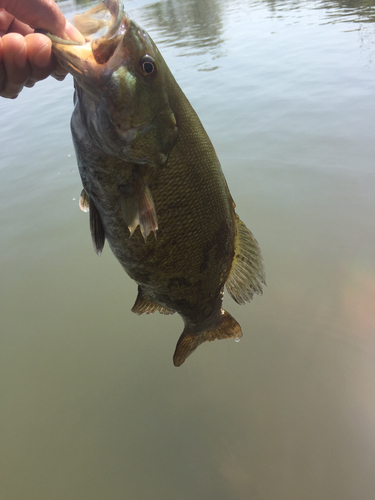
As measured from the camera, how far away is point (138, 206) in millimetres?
1424

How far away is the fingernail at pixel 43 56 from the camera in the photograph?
140 cm

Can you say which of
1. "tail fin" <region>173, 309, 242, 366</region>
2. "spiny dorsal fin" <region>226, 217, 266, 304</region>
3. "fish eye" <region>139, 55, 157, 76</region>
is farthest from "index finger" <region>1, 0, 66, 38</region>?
"tail fin" <region>173, 309, 242, 366</region>

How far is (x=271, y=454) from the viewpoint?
2531 mm

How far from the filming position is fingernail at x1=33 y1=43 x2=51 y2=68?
1.40 metres

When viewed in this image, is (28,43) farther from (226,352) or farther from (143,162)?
(226,352)

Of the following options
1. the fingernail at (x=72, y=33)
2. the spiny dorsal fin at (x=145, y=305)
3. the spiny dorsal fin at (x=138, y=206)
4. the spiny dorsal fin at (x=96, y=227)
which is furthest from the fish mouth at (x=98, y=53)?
the spiny dorsal fin at (x=145, y=305)

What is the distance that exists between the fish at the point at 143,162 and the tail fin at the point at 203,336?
47 cm

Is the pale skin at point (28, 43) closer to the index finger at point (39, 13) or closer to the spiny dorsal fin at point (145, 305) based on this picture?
the index finger at point (39, 13)

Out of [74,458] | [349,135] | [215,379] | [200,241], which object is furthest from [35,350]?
[349,135]

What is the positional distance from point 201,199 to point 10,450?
255 cm

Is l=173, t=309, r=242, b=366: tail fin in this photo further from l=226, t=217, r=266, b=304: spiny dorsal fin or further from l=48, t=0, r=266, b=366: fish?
l=48, t=0, r=266, b=366: fish

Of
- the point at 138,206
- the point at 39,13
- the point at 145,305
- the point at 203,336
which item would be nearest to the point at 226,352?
the point at 203,336

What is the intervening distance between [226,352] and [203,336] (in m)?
1.03

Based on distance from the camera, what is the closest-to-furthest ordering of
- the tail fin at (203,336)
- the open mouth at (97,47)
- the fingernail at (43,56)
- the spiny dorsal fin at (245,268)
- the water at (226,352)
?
the open mouth at (97,47) < the fingernail at (43,56) < the spiny dorsal fin at (245,268) < the tail fin at (203,336) < the water at (226,352)
